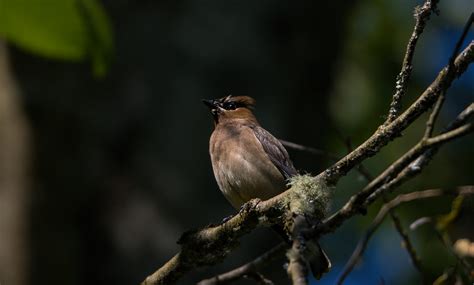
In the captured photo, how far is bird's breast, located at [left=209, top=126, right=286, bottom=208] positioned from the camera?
6.23 meters

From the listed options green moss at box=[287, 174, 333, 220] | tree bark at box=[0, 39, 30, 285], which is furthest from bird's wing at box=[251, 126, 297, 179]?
green moss at box=[287, 174, 333, 220]

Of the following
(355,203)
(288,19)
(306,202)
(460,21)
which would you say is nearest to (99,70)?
(306,202)

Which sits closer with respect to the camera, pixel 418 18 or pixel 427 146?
pixel 427 146

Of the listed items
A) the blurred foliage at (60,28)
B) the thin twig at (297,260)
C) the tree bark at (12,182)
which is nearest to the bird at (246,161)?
the tree bark at (12,182)

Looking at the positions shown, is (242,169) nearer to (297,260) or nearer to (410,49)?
(410,49)

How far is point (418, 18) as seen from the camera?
115 inches

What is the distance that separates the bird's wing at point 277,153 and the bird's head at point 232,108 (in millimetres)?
396

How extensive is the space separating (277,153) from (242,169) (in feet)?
1.29

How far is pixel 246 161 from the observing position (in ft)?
21.4

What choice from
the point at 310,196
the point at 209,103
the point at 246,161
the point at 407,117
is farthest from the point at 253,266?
the point at 209,103

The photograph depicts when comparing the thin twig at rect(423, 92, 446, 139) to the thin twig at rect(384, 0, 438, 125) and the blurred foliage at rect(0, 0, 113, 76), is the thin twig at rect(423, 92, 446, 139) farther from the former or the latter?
the blurred foliage at rect(0, 0, 113, 76)

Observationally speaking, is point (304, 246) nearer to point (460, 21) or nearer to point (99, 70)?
point (99, 70)

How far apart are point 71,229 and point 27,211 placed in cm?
37

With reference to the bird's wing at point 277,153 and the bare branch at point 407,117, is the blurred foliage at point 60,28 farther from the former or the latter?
the bird's wing at point 277,153
